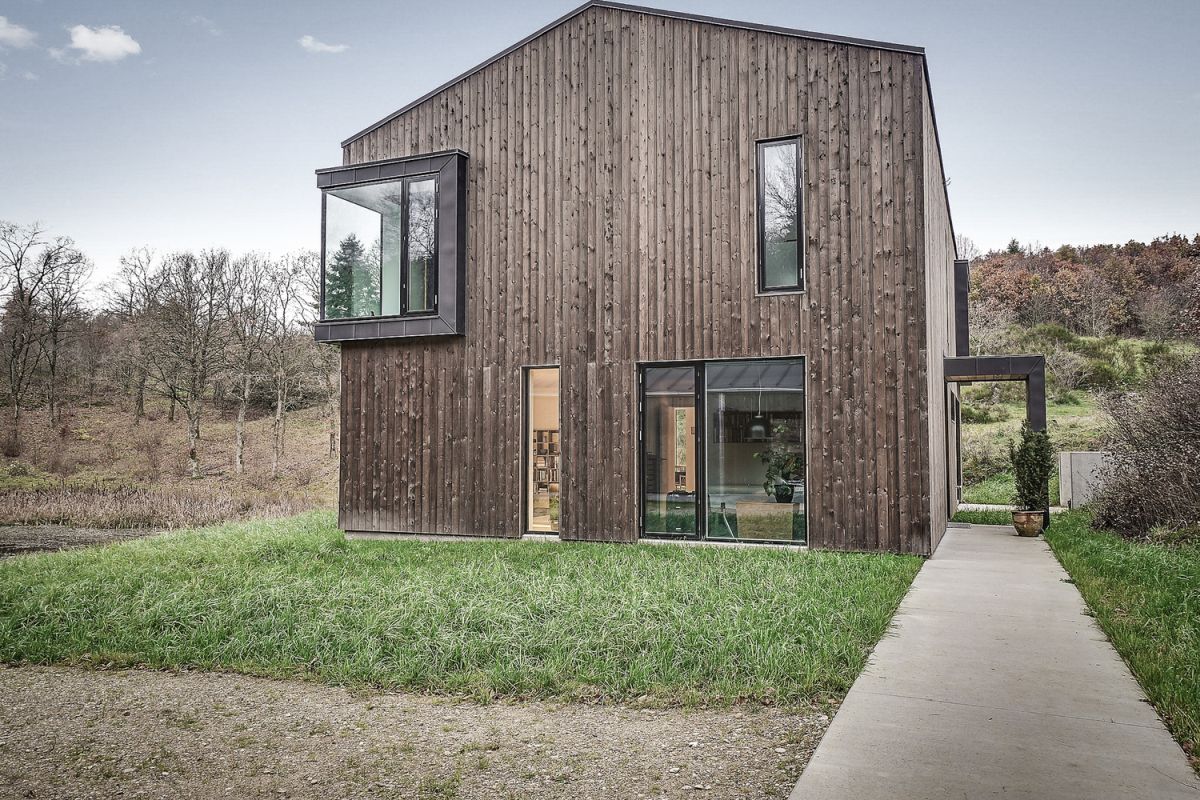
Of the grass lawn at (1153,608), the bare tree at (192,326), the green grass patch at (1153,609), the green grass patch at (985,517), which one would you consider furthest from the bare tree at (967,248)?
the bare tree at (192,326)

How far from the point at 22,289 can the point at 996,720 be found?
2754 cm

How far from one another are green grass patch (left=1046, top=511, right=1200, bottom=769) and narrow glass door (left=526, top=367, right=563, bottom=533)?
5.56m

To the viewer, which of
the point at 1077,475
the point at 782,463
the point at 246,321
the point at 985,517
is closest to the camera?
the point at 782,463

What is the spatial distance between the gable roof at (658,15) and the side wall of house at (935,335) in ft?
2.46

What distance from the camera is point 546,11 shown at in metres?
12.4

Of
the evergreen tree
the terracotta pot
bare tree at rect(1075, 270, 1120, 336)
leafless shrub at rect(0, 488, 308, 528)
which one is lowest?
leafless shrub at rect(0, 488, 308, 528)

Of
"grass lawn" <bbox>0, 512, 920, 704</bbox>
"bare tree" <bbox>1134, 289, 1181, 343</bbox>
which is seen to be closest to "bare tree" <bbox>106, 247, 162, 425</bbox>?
"grass lawn" <bbox>0, 512, 920, 704</bbox>

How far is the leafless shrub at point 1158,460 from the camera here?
8.18m

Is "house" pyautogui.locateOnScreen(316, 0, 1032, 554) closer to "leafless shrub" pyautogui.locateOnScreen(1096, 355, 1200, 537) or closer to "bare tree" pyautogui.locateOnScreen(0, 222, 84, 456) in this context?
"leafless shrub" pyautogui.locateOnScreen(1096, 355, 1200, 537)

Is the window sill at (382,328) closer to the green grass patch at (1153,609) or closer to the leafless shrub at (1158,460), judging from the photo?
the green grass patch at (1153,609)

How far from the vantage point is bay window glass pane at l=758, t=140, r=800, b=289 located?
8.59 m

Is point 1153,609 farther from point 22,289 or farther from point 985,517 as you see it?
point 22,289

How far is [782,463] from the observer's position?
8.55 metres

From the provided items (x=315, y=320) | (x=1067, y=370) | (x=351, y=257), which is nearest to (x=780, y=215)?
(x=351, y=257)
